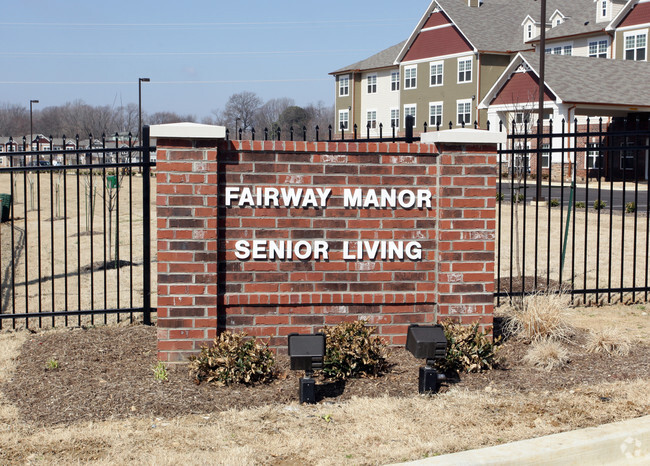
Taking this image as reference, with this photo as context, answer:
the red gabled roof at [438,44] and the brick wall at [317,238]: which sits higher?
the red gabled roof at [438,44]

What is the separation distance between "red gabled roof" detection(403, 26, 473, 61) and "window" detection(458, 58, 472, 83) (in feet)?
2.23

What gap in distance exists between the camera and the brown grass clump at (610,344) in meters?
6.36

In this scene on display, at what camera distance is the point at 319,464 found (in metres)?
4.11

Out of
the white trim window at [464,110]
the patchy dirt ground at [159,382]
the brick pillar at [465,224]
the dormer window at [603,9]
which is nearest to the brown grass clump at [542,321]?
the patchy dirt ground at [159,382]

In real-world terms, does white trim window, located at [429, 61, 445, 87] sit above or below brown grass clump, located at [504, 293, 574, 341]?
above

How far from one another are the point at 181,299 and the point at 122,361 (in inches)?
29.4

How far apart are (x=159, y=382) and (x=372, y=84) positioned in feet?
178

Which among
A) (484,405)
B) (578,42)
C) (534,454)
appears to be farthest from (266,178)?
(578,42)

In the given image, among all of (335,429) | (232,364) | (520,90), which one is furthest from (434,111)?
(335,429)

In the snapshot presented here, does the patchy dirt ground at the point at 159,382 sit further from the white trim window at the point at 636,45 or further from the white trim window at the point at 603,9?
the white trim window at the point at 603,9

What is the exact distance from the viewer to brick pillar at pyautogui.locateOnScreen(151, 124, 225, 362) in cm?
589

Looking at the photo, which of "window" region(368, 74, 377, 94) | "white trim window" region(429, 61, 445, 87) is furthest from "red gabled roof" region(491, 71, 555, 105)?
"window" region(368, 74, 377, 94)

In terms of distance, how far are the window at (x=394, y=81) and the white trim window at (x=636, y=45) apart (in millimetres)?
17944

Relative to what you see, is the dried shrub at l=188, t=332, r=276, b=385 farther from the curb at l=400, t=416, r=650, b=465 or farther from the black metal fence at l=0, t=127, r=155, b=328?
the black metal fence at l=0, t=127, r=155, b=328
